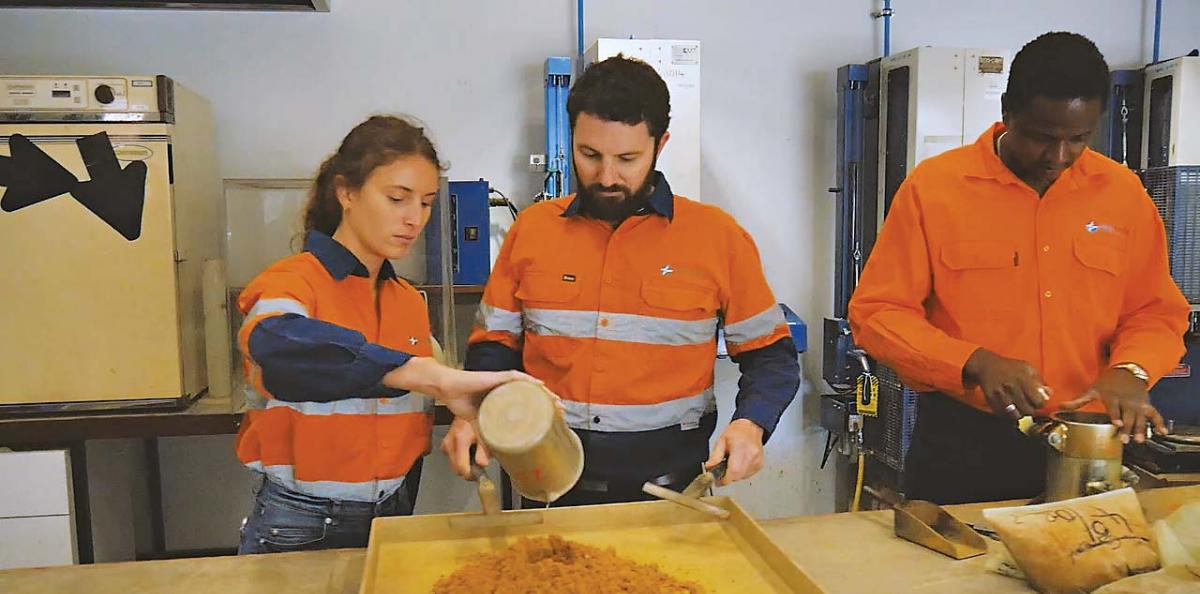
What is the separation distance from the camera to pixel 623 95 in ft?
4.97

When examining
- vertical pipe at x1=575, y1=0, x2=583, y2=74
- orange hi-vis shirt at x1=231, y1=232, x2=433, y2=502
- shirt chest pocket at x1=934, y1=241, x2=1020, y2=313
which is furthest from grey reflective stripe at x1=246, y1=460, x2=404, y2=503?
vertical pipe at x1=575, y1=0, x2=583, y2=74

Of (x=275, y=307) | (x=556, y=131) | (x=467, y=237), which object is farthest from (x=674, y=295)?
(x=556, y=131)

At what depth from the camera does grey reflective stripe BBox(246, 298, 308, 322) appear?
4.35ft

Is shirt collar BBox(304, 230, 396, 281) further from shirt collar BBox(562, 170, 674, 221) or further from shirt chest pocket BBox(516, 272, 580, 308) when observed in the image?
shirt collar BBox(562, 170, 674, 221)

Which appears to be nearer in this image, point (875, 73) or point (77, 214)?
point (77, 214)

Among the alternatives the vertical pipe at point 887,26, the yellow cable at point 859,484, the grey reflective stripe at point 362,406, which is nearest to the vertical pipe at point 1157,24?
the vertical pipe at point 887,26

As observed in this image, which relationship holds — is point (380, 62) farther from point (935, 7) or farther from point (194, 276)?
point (935, 7)

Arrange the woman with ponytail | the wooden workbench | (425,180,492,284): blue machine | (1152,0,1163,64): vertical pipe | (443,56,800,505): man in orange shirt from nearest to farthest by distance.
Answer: the wooden workbench
the woman with ponytail
(443,56,800,505): man in orange shirt
(425,180,492,284): blue machine
(1152,0,1163,64): vertical pipe

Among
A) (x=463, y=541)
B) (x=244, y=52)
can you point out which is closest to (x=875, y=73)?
(x=244, y=52)

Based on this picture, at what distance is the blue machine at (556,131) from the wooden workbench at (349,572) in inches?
72.3

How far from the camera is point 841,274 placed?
3.26 m

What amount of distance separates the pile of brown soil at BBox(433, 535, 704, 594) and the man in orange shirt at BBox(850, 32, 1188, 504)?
0.75 m

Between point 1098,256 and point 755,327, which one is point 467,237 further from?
point 1098,256

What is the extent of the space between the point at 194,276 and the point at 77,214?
1.17 ft
